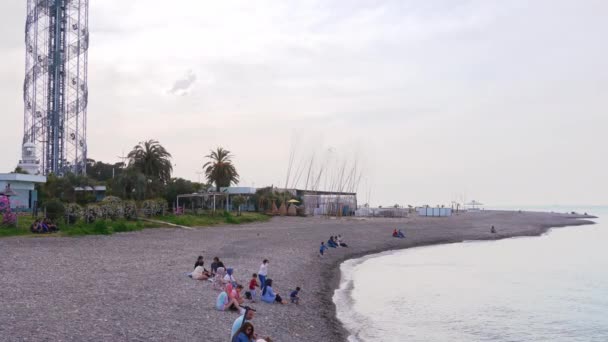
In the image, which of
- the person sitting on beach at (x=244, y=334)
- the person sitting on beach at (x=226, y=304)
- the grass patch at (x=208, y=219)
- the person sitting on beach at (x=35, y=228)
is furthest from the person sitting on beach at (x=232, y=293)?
the grass patch at (x=208, y=219)

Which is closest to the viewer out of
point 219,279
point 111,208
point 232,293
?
point 232,293

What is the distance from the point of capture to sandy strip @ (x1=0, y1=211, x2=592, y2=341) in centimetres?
1268

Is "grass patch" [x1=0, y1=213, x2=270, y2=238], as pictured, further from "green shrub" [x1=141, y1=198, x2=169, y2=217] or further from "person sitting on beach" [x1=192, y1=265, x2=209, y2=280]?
"person sitting on beach" [x1=192, y1=265, x2=209, y2=280]

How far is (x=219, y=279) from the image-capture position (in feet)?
64.5

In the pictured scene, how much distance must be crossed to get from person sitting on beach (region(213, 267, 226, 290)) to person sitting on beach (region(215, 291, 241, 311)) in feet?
10.1

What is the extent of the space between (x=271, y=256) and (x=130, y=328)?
1876cm

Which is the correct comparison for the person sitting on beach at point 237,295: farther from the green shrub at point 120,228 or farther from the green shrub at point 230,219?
the green shrub at point 230,219

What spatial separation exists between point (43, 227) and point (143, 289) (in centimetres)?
1870

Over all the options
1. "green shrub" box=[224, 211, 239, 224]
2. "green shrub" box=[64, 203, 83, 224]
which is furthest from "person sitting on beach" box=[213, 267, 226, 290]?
"green shrub" box=[224, 211, 239, 224]

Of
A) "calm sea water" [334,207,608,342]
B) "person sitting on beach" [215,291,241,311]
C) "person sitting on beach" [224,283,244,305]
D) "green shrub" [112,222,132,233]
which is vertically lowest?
"calm sea water" [334,207,608,342]

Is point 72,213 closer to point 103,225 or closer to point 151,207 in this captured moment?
point 103,225

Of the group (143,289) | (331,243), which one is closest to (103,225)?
(331,243)

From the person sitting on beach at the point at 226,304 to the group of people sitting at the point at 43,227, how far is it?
69.6 ft

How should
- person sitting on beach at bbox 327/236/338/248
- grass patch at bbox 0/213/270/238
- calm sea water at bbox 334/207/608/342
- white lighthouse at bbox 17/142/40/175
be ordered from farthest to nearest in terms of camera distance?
white lighthouse at bbox 17/142/40/175 < person sitting on beach at bbox 327/236/338/248 < grass patch at bbox 0/213/270/238 < calm sea water at bbox 334/207/608/342
